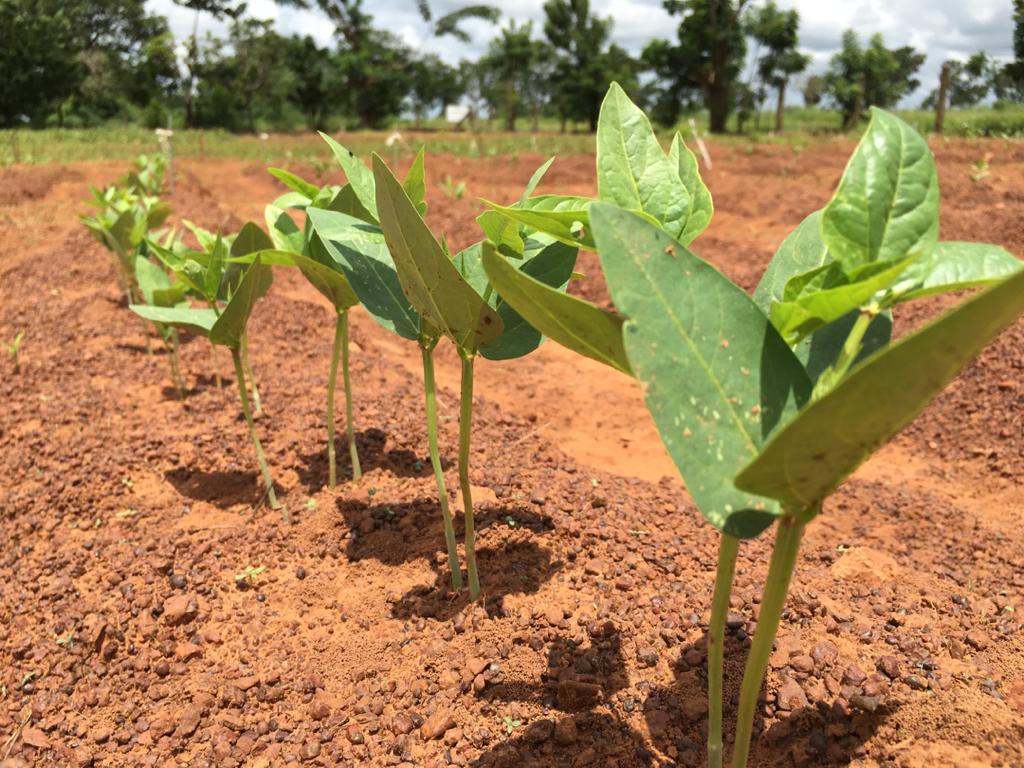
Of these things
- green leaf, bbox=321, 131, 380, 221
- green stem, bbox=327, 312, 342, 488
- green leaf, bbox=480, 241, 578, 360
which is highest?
green leaf, bbox=321, 131, 380, 221

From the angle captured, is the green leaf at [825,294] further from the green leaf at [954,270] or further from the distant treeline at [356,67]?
the distant treeline at [356,67]

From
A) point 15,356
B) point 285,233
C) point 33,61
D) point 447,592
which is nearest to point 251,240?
point 285,233

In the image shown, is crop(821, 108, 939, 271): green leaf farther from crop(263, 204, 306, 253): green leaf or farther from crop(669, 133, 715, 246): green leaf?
crop(263, 204, 306, 253): green leaf

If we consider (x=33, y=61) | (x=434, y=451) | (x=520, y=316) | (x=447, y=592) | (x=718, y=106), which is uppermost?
(x=33, y=61)

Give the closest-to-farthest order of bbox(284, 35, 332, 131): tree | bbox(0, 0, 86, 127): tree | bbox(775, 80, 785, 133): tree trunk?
bbox(775, 80, 785, 133): tree trunk
bbox(0, 0, 86, 127): tree
bbox(284, 35, 332, 131): tree

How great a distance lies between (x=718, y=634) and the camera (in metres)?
1.15

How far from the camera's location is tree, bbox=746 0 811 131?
34.0 metres

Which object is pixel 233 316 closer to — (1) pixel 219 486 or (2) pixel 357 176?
(2) pixel 357 176

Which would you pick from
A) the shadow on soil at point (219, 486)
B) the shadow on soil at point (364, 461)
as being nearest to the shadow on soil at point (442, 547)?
the shadow on soil at point (364, 461)

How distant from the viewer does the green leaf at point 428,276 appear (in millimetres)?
1312

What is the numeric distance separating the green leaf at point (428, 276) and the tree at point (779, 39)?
112 ft

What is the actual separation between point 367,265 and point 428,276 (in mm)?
269

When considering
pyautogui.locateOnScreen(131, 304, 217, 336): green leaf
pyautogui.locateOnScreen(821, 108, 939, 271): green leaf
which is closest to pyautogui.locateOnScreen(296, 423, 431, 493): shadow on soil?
pyautogui.locateOnScreen(131, 304, 217, 336): green leaf

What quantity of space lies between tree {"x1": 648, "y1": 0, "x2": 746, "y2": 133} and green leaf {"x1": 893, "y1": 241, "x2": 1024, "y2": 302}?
3588 centimetres
